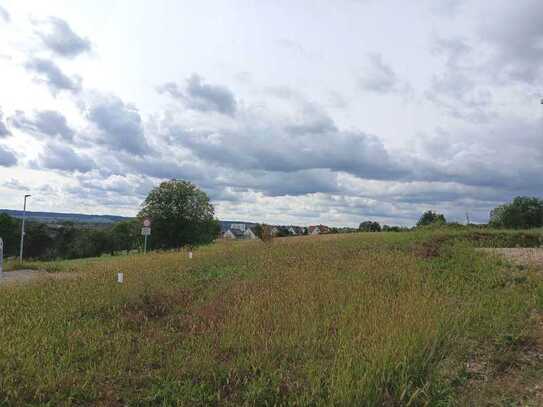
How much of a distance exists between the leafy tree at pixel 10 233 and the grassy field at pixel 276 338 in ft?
222

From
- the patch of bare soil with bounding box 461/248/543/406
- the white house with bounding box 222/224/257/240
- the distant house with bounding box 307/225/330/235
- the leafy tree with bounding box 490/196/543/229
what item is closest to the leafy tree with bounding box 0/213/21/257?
the white house with bounding box 222/224/257/240

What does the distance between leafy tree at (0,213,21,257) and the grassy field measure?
222 ft

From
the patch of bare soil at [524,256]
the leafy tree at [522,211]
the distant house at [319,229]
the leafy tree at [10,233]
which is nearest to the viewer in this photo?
the patch of bare soil at [524,256]

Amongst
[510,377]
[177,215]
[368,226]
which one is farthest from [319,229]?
[510,377]

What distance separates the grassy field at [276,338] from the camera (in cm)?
400

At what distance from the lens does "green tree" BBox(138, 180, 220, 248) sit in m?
50.2

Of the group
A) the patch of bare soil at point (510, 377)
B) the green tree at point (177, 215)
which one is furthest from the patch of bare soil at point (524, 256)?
the green tree at point (177, 215)

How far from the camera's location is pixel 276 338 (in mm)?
5078

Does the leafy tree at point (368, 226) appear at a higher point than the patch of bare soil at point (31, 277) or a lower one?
higher

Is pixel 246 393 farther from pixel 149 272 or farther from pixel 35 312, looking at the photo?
pixel 149 272

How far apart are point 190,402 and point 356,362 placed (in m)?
1.63

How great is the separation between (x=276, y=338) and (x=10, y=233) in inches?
2925

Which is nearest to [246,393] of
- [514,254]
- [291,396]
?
[291,396]

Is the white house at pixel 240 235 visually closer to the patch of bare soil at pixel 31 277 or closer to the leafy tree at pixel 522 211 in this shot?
the patch of bare soil at pixel 31 277
